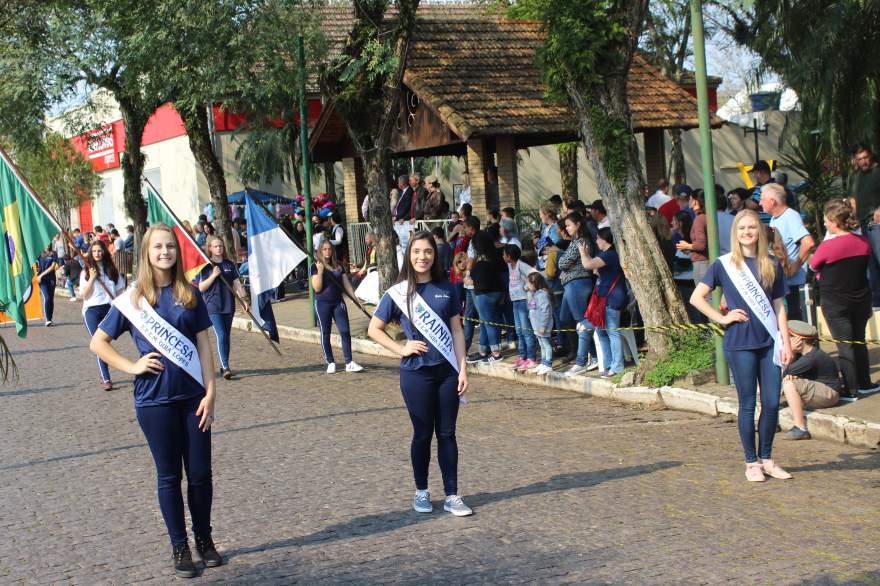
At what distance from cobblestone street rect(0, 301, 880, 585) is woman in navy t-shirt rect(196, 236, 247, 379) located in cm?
243

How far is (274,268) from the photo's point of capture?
51.7 ft

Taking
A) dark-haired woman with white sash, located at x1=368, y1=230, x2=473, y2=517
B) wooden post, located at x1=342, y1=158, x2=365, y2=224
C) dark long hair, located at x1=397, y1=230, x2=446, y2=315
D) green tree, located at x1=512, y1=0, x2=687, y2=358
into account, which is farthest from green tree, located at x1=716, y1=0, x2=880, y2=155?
dark-haired woman with white sash, located at x1=368, y1=230, x2=473, y2=517

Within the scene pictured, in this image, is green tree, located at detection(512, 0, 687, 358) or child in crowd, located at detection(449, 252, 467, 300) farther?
child in crowd, located at detection(449, 252, 467, 300)

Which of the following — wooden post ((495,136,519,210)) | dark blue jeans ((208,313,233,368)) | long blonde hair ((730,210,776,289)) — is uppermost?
wooden post ((495,136,519,210))

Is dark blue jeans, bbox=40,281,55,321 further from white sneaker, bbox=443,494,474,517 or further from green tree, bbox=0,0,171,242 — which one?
white sneaker, bbox=443,494,474,517

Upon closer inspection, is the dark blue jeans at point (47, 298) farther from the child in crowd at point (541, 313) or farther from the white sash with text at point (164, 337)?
the white sash with text at point (164, 337)

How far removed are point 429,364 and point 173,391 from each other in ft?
5.54

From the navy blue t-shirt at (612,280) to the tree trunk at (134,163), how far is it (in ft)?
58.8

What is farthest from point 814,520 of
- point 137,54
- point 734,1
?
point 137,54

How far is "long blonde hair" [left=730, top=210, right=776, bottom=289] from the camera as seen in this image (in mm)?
7588

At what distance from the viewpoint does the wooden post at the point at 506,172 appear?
20.6m

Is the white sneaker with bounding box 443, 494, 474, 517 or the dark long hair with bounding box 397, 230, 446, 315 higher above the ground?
the dark long hair with bounding box 397, 230, 446, 315

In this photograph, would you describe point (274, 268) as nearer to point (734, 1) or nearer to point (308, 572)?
point (734, 1)

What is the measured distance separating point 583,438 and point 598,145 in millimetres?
3845
